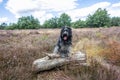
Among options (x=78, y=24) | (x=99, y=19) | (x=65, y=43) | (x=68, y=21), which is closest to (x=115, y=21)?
(x=99, y=19)

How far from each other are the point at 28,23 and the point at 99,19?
791 inches

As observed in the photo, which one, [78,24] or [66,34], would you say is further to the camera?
[78,24]

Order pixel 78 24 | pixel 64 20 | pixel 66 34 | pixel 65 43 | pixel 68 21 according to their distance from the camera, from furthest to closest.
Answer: pixel 68 21, pixel 64 20, pixel 78 24, pixel 65 43, pixel 66 34

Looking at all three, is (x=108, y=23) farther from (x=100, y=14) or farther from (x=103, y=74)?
(x=103, y=74)

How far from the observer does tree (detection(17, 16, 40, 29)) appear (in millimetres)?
66312

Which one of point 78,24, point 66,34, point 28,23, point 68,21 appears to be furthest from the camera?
point 68,21

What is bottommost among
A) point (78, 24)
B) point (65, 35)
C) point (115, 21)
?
point (78, 24)

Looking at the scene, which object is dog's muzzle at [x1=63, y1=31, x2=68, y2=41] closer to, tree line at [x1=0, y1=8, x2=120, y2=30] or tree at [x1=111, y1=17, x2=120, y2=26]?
tree line at [x1=0, y1=8, x2=120, y2=30]

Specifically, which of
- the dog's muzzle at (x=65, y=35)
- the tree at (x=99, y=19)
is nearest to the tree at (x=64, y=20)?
the tree at (x=99, y=19)

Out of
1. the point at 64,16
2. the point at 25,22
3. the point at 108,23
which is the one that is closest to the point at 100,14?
the point at 108,23

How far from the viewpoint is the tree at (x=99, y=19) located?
71.5 m

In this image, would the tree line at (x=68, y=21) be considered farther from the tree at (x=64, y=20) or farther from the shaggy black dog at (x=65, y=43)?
the shaggy black dog at (x=65, y=43)

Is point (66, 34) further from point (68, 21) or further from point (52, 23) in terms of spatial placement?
point (68, 21)

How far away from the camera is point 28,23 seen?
67062 millimetres
